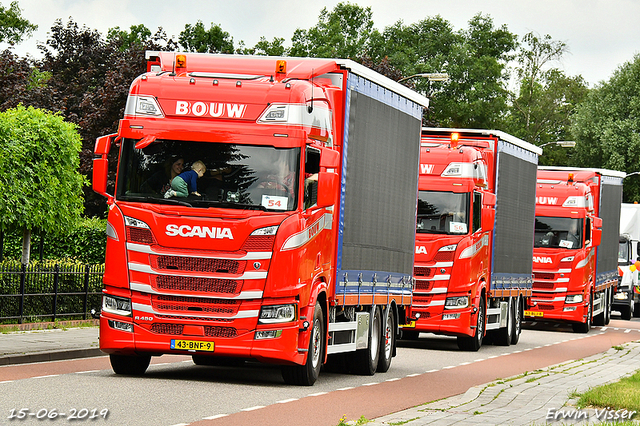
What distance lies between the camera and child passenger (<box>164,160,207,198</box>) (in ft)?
44.1

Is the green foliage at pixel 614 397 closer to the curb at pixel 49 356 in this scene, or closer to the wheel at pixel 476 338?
the curb at pixel 49 356

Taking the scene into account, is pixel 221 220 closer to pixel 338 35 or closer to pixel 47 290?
pixel 47 290

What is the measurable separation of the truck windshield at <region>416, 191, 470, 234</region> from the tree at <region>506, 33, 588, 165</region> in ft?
204

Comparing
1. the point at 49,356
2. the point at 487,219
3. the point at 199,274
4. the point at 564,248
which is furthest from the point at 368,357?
the point at 564,248

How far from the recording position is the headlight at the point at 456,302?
A: 73.2ft

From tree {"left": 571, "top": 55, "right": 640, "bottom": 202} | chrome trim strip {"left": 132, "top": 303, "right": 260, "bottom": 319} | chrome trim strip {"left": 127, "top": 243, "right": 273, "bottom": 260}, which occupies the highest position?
tree {"left": 571, "top": 55, "right": 640, "bottom": 202}

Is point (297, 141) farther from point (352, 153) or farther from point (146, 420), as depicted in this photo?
point (146, 420)

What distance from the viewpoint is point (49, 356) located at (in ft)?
55.9

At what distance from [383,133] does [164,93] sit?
4.17 m

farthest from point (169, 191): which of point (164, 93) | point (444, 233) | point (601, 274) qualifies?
point (601, 274)

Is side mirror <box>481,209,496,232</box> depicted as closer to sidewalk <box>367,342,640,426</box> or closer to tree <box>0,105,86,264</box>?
sidewalk <box>367,342,640,426</box>

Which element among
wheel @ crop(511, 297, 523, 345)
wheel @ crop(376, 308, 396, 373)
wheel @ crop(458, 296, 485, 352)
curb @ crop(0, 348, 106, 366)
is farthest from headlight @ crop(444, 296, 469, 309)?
curb @ crop(0, 348, 106, 366)

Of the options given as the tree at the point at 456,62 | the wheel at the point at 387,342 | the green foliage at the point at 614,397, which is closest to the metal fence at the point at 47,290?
the wheel at the point at 387,342

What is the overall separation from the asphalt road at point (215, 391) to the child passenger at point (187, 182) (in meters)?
2.26
